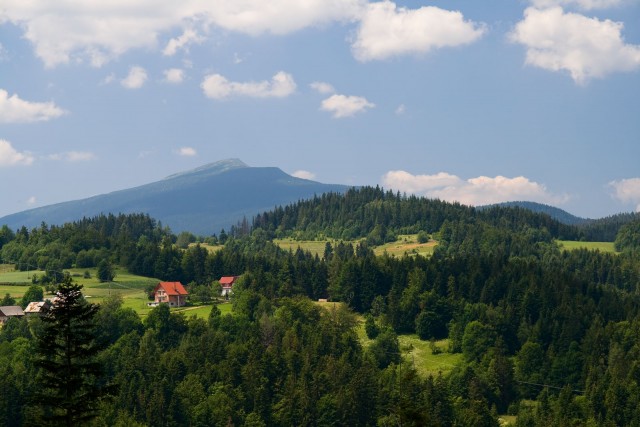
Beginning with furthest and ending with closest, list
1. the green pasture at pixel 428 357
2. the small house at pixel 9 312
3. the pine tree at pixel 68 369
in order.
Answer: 1. the small house at pixel 9 312
2. the green pasture at pixel 428 357
3. the pine tree at pixel 68 369

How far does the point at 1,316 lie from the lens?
178 metres

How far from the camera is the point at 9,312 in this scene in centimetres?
18012

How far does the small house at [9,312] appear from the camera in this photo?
177m

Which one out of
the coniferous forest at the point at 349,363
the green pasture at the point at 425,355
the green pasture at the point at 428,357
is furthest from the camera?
the green pasture at the point at 425,355

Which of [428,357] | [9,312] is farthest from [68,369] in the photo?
[9,312]

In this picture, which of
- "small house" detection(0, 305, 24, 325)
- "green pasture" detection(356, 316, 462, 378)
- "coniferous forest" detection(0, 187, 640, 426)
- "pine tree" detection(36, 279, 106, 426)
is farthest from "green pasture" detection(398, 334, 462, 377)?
"pine tree" detection(36, 279, 106, 426)

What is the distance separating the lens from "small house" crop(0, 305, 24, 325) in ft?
582

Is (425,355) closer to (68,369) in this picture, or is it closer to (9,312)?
(9,312)

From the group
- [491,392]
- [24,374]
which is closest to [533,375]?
[491,392]

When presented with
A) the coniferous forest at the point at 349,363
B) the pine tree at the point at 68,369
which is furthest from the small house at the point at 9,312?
the pine tree at the point at 68,369

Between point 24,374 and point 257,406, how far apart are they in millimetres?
32931

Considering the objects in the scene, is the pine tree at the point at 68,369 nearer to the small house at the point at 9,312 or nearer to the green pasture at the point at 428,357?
the green pasture at the point at 428,357

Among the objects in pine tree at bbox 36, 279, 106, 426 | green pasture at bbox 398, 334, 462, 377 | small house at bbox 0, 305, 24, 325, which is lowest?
green pasture at bbox 398, 334, 462, 377

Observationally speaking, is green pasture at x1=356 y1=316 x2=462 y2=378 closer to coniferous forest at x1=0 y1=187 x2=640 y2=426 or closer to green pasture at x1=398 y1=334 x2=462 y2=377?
green pasture at x1=398 y1=334 x2=462 y2=377
